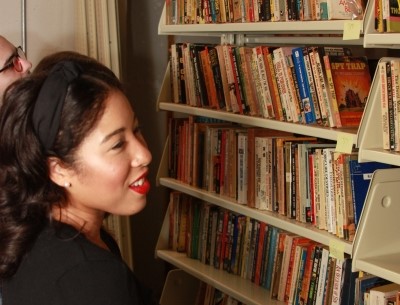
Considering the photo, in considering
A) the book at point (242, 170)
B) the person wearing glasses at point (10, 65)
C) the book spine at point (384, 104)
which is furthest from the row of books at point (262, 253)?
the person wearing glasses at point (10, 65)

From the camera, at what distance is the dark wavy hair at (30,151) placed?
3.94 feet

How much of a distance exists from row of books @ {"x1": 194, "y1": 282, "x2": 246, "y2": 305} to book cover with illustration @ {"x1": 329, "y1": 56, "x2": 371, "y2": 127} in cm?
89

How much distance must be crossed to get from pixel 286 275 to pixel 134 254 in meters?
1.19

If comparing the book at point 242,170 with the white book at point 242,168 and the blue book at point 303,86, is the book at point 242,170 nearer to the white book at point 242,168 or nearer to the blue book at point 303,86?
the white book at point 242,168

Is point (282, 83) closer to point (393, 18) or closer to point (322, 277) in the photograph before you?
point (393, 18)

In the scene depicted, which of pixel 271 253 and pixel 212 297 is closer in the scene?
pixel 271 253

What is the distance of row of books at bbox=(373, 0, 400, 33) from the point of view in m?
1.70

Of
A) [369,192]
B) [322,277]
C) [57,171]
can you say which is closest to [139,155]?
[57,171]

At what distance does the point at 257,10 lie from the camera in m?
2.17

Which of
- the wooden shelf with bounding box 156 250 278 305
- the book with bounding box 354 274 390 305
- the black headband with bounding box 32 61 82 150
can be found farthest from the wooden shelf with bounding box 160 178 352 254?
the black headband with bounding box 32 61 82 150

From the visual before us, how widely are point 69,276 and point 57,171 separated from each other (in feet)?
0.74

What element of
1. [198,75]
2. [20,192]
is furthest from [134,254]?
[20,192]

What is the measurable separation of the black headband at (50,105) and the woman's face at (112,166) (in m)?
0.06

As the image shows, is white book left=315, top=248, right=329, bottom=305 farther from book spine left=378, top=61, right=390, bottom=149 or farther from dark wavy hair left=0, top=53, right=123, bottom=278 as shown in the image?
dark wavy hair left=0, top=53, right=123, bottom=278
